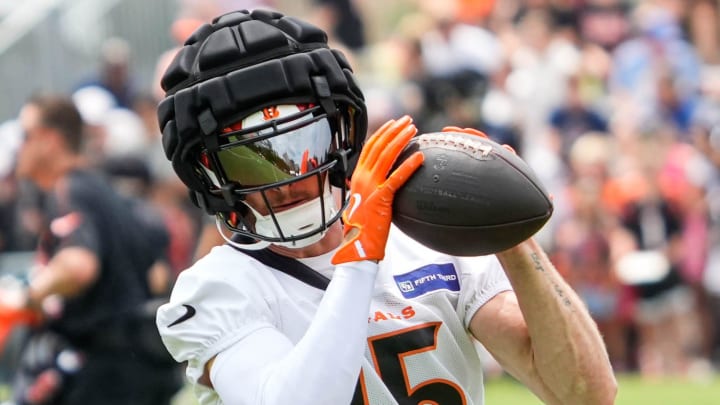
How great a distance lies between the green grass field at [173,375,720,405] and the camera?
829 centimetres

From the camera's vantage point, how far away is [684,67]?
10.8 meters

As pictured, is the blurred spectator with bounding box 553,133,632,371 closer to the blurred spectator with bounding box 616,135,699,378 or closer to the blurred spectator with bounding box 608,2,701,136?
the blurred spectator with bounding box 616,135,699,378

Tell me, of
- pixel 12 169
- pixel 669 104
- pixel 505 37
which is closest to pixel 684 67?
pixel 669 104

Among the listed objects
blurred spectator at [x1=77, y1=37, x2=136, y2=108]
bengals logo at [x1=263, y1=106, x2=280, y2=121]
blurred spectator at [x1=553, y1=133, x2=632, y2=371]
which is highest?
bengals logo at [x1=263, y1=106, x2=280, y2=121]

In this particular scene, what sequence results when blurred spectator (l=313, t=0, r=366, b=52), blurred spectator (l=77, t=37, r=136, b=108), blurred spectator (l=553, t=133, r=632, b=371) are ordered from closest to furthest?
blurred spectator (l=553, t=133, r=632, b=371)
blurred spectator (l=77, t=37, r=136, b=108)
blurred spectator (l=313, t=0, r=366, b=52)

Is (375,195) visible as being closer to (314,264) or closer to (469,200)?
(469,200)

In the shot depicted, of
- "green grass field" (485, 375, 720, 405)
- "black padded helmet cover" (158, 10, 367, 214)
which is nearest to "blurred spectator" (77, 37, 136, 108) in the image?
"green grass field" (485, 375, 720, 405)

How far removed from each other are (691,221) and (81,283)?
553cm

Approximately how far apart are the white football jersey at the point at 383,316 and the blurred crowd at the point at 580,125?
538 cm

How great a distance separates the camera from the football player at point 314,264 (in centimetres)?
265

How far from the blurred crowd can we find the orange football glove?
5.62m

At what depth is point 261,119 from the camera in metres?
2.75

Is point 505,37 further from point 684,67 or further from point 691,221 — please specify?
point 691,221

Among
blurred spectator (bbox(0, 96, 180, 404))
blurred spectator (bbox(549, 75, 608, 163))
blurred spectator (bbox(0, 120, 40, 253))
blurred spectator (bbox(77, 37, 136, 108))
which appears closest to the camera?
blurred spectator (bbox(0, 96, 180, 404))
